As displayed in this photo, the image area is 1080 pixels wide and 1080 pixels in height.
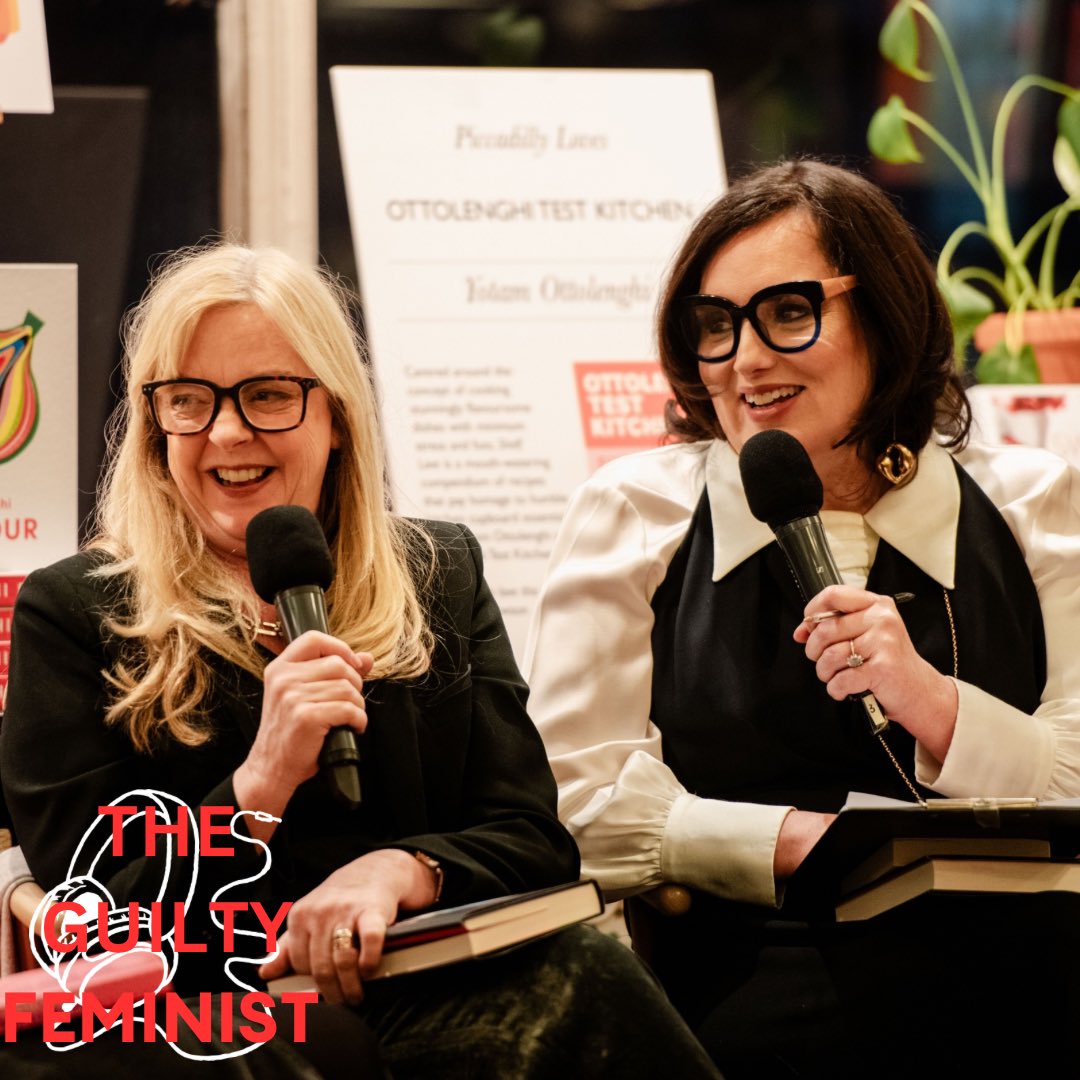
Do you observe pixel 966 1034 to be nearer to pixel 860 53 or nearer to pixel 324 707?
pixel 324 707

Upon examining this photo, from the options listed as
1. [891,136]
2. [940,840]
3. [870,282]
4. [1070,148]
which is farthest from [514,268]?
[940,840]

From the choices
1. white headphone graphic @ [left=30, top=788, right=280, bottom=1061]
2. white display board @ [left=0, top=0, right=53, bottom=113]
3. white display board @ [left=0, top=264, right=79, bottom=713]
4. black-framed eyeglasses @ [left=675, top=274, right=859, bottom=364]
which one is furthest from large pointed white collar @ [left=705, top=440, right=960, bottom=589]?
white display board @ [left=0, top=0, right=53, bottom=113]

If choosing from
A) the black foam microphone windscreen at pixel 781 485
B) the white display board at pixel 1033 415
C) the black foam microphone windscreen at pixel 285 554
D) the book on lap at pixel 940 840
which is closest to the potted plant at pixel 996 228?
the white display board at pixel 1033 415

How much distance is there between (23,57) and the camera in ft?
10.6

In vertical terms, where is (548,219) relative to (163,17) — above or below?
below

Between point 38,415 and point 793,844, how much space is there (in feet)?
5.51

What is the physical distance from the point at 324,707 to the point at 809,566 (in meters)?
0.69

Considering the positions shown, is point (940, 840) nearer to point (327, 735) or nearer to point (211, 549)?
point (327, 735)

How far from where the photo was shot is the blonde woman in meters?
1.93

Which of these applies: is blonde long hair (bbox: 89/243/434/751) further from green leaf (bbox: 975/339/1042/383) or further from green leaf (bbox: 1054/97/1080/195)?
green leaf (bbox: 1054/97/1080/195)

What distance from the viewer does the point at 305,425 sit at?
7.76 ft

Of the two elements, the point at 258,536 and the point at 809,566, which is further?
the point at 809,566

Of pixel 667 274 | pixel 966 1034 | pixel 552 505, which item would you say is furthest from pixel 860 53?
pixel 966 1034

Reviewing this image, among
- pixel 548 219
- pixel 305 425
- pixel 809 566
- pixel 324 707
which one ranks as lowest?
pixel 324 707
